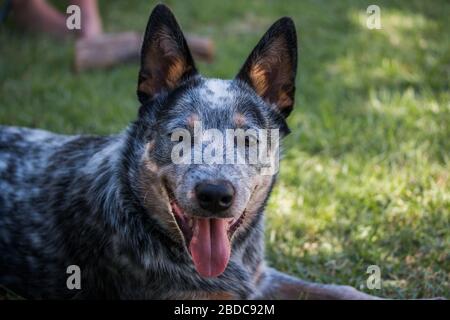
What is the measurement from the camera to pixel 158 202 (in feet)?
10.8

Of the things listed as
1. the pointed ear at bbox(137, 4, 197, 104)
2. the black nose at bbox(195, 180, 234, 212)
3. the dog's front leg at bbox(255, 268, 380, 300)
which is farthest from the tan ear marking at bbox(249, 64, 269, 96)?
the dog's front leg at bbox(255, 268, 380, 300)

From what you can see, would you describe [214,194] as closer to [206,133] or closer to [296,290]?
[206,133]

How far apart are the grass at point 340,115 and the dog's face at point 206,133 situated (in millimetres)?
1094

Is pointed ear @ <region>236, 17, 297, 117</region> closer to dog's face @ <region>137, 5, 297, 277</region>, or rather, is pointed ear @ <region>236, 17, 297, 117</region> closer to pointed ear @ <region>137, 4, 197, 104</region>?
dog's face @ <region>137, 5, 297, 277</region>

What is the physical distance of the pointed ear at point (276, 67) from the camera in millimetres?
3504

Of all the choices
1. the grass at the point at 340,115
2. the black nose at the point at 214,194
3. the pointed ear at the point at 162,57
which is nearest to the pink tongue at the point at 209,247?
the black nose at the point at 214,194

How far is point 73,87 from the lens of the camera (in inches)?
265

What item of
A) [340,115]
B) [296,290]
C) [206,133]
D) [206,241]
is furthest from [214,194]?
[340,115]

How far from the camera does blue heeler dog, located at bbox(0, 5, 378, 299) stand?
10.4ft

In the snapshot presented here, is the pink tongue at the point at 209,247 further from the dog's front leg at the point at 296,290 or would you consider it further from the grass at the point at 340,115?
the grass at the point at 340,115

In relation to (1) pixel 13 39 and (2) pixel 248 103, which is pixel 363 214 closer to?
(2) pixel 248 103

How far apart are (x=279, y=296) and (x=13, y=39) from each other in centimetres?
563

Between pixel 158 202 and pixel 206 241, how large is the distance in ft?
1.28

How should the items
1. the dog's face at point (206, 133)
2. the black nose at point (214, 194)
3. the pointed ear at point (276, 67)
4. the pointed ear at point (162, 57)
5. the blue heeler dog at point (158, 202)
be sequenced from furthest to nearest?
the pointed ear at point (276, 67), the pointed ear at point (162, 57), the blue heeler dog at point (158, 202), the dog's face at point (206, 133), the black nose at point (214, 194)
